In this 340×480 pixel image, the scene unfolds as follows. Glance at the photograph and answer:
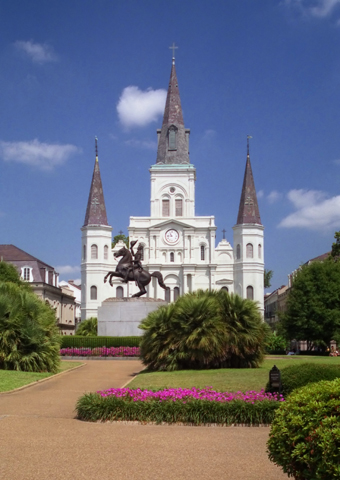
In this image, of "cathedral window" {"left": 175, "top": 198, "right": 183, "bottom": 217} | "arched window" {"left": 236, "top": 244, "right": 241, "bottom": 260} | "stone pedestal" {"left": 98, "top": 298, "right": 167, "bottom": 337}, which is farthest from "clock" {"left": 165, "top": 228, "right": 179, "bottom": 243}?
"stone pedestal" {"left": 98, "top": 298, "right": 167, "bottom": 337}

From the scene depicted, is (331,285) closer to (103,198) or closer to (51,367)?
(51,367)

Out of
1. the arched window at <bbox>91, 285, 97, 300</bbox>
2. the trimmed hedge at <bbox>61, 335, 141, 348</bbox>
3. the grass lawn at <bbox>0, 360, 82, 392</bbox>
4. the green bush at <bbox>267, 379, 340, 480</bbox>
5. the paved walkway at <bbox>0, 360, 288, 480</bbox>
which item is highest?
the arched window at <bbox>91, 285, 97, 300</bbox>

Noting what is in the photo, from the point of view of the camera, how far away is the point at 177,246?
285 feet

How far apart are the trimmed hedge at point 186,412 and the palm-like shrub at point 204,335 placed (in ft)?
29.2

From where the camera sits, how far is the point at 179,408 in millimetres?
12156

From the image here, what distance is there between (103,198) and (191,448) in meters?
80.8

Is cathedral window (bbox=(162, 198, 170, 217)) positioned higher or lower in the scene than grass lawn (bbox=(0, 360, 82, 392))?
higher

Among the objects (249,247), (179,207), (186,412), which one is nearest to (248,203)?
(249,247)

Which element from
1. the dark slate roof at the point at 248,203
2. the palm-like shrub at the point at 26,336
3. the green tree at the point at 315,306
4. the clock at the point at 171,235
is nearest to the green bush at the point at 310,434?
the palm-like shrub at the point at 26,336

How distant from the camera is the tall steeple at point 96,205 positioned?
286 feet

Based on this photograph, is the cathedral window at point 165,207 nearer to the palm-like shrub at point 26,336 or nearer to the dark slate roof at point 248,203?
the dark slate roof at point 248,203

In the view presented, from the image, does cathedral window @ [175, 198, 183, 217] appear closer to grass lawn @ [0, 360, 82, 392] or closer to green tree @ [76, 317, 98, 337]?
green tree @ [76, 317, 98, 337]

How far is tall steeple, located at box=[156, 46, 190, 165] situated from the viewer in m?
92.4

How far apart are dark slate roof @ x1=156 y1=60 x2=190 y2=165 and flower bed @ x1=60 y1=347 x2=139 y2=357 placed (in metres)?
60.3
